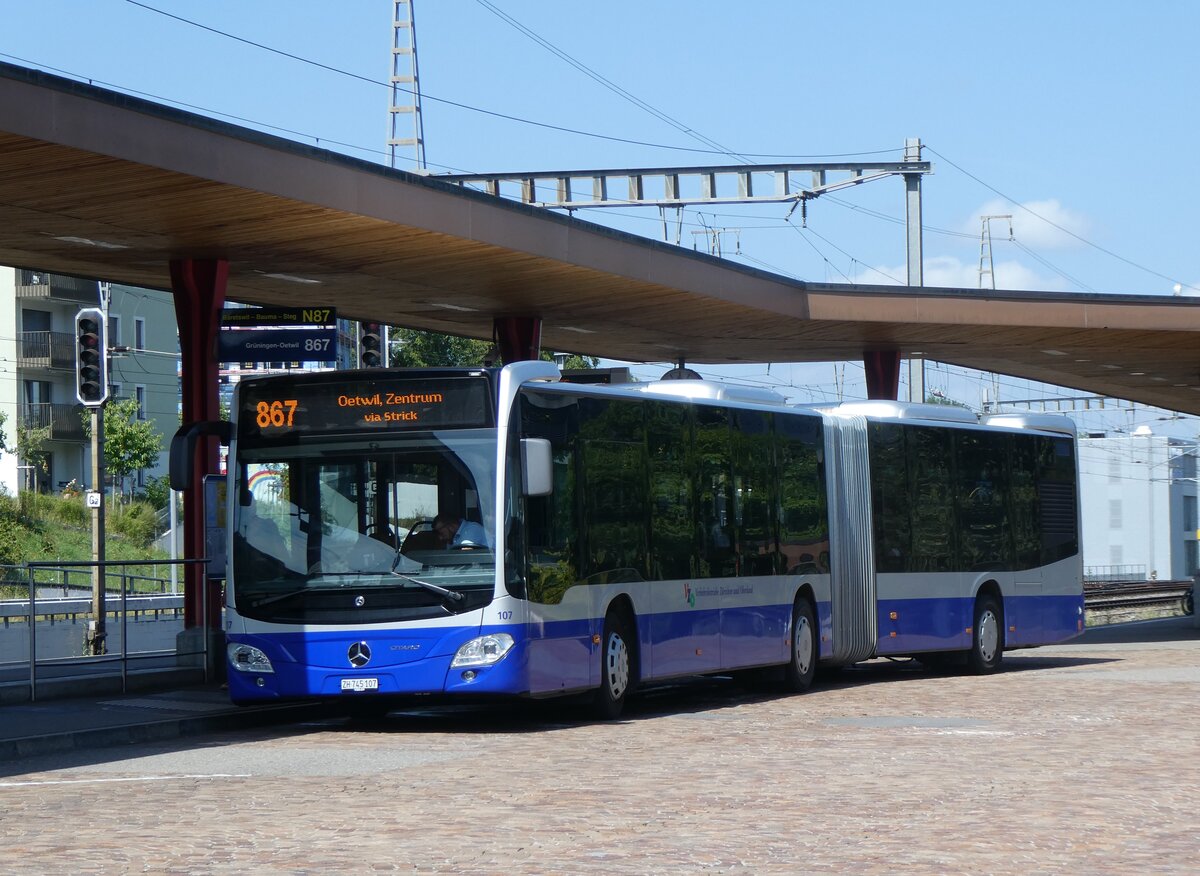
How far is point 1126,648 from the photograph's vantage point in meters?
29.1

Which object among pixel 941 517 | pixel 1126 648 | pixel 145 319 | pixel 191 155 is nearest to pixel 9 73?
pixel 191 155

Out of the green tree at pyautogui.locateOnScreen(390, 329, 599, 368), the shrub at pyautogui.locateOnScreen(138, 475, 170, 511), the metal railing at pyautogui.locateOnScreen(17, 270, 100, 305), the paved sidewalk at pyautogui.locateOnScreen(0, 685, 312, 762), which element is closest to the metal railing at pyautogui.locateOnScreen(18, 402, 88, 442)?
the shrub at pyautogui.locateOnScreen(138, 475, 170, 511)

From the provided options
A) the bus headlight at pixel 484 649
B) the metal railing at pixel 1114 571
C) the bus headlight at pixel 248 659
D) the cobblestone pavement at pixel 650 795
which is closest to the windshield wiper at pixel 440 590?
the bus headlight at pixel 484 649

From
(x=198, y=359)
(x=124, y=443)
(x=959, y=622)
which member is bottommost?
(x=959, y=622)

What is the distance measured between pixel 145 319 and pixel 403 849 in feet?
252

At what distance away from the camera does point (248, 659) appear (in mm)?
15773

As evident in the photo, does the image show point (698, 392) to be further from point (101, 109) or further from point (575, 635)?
point (101, 109)

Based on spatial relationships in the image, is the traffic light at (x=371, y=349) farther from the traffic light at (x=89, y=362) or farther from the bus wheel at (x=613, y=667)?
the bus wheel at (x=613, y=667)

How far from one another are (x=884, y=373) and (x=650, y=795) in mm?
22476

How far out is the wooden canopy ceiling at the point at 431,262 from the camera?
51.9 ft

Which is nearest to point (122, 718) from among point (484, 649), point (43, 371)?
point (484, 649)

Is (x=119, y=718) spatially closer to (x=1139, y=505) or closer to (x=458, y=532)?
(x=458, y=532)

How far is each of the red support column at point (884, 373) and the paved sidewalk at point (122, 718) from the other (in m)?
16.1

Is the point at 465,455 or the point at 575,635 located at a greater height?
the point at 465,455
